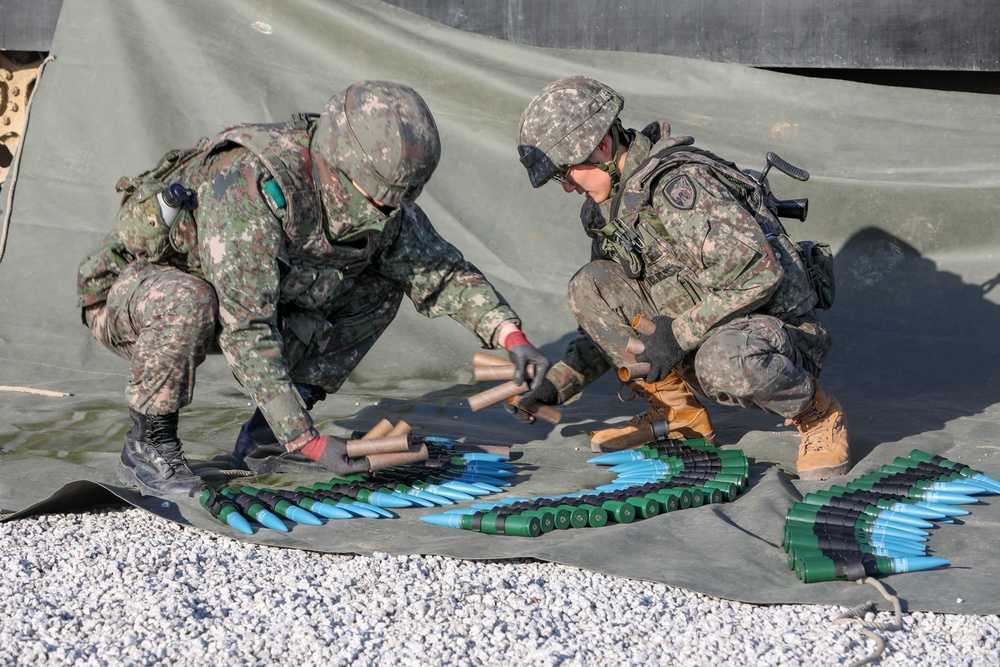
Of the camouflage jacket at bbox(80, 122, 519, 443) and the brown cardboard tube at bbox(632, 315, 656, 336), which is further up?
the camouflage jacket at bbox(80, 122, 519, 443)

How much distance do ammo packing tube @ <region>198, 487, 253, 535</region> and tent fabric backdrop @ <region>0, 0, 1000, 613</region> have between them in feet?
5.63

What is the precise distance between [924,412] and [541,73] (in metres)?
3.11

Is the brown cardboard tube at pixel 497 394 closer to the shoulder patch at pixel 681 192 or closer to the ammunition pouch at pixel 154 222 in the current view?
the shoulder patch at pixel 681 192

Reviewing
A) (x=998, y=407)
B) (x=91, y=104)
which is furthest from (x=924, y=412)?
(x=91, y=104)

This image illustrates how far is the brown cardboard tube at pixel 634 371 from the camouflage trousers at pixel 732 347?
0.20 meters

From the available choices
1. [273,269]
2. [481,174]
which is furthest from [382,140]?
[481,174]

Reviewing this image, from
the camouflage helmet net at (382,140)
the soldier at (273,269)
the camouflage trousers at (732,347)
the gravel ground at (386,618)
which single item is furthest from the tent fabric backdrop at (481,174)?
the gravel ground at (386,618)

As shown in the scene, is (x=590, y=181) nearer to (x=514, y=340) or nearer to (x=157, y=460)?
(x=514, y=340)

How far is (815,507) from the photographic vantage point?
4312 millimetres

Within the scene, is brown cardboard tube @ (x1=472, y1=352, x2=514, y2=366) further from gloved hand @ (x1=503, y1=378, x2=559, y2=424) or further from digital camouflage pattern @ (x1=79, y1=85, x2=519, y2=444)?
gloved hand @ (x1=503, y1=378, x2=559, y2=424)

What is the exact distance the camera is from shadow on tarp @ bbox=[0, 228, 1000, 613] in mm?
3729

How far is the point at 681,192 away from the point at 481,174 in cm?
268

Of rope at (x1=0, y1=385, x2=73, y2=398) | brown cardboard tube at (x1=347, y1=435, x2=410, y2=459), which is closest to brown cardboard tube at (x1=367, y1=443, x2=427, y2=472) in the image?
brown cardboard tube at (x1=347, y1=435, x2=410, y2=459)

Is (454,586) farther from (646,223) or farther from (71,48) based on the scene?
(71,48)
